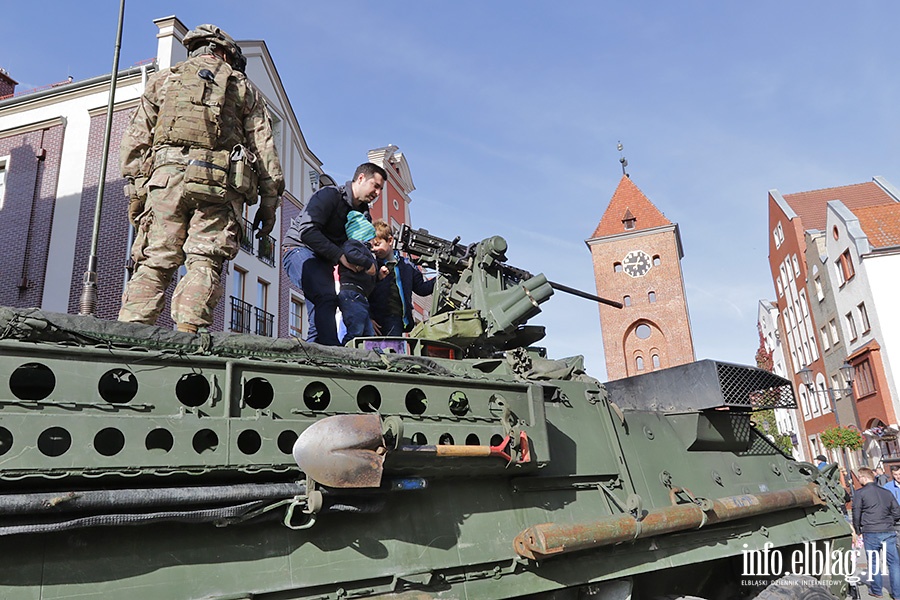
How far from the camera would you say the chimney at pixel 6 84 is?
60.7 ft

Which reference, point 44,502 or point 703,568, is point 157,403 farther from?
point 703,568

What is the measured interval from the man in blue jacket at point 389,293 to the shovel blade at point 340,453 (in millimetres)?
3413

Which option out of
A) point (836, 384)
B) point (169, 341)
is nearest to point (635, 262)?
point (836, 384)

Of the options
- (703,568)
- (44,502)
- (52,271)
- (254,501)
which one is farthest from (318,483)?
(52,271)

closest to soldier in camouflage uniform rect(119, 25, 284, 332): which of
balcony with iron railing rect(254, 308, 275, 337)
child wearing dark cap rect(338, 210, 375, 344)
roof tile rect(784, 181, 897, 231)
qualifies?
child wearing dark cap rect(338, 210, 375, 344)

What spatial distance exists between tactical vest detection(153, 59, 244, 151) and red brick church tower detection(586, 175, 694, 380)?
148 feet

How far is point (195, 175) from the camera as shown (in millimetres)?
4582

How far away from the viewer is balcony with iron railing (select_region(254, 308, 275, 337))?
17.2 meters

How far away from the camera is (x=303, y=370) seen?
3232 millimetres

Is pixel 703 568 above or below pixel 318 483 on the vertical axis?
below

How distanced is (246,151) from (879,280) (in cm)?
2617

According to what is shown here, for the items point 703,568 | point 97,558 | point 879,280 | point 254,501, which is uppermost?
point 879,280

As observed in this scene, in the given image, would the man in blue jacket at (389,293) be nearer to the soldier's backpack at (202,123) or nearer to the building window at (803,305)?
the soldier's backpack at (202,123)

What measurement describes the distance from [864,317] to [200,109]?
2750 centimetres
